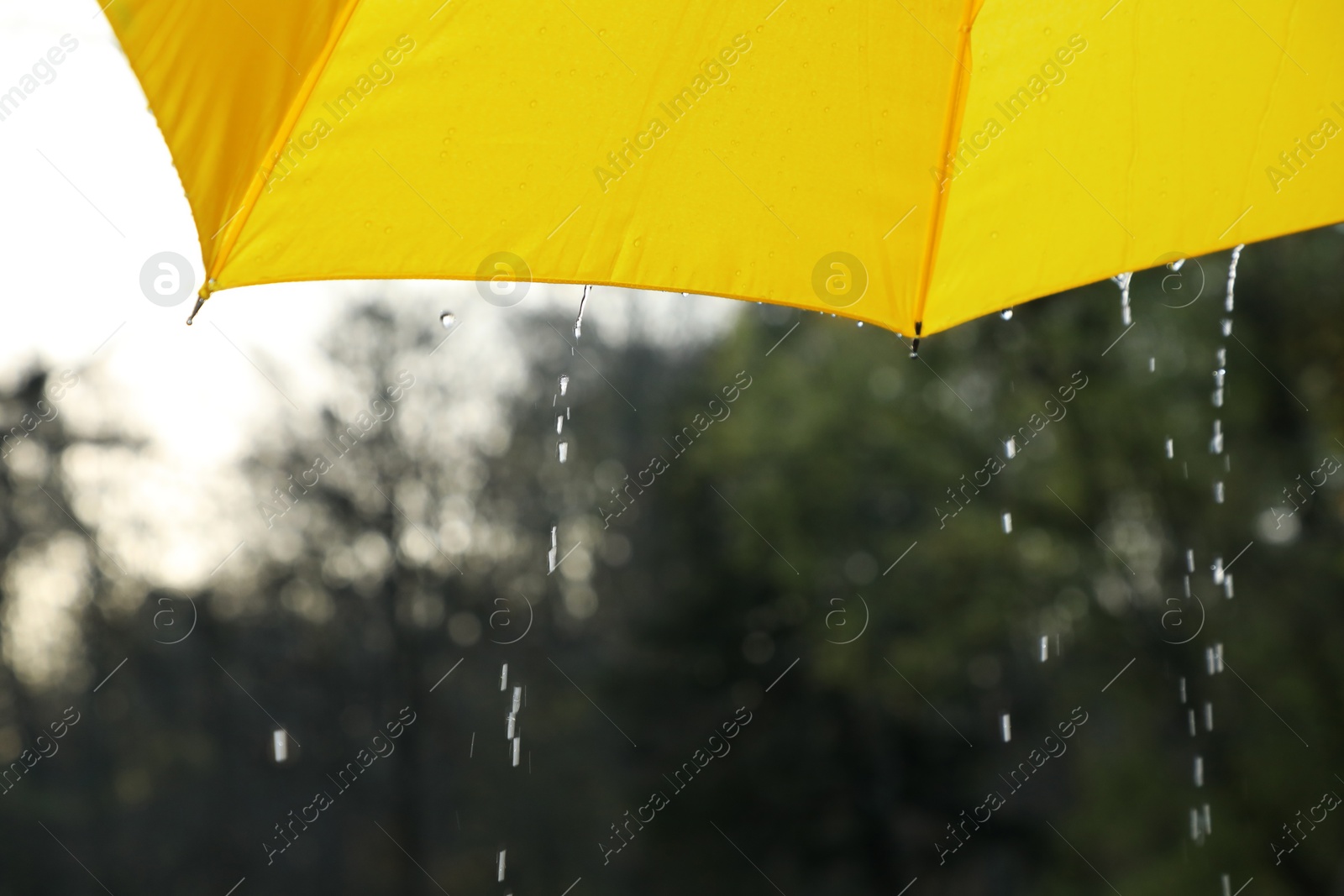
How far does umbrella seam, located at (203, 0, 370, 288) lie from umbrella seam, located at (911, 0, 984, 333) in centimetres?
115

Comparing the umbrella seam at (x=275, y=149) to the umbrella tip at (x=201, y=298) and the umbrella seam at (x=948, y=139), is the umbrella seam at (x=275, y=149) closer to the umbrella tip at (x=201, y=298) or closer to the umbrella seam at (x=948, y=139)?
the umbrella tip at (x=201, y=298)

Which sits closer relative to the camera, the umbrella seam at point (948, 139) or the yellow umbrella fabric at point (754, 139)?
the yellow umbrella fabric at point (754, 139)

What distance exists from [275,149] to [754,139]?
810 mm

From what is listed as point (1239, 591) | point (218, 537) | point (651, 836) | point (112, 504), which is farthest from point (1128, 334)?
point (112, 504)

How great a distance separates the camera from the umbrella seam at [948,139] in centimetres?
207

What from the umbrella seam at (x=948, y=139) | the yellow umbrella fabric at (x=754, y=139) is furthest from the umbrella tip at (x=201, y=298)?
the umbrella seam at (x=948, y=139)

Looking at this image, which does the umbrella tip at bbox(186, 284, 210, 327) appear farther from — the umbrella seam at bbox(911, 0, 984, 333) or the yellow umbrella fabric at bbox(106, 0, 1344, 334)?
the umbrella seam at bbox(911, 0, 984, 333)

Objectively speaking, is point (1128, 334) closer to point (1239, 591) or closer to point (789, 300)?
point (1239, 591)

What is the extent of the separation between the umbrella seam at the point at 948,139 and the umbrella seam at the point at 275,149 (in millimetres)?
1153

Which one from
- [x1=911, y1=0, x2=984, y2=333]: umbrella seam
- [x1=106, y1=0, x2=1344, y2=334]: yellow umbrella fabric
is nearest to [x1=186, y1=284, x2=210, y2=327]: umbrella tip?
[x1=106, y1=0, x2=1344, y2=334]: yellow umbrella fabric

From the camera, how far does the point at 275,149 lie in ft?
5.49

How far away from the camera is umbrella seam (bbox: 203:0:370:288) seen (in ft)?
5.44

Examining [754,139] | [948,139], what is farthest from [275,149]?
[948,139]

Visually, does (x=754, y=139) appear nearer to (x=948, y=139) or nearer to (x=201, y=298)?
(x=948, y=139)
